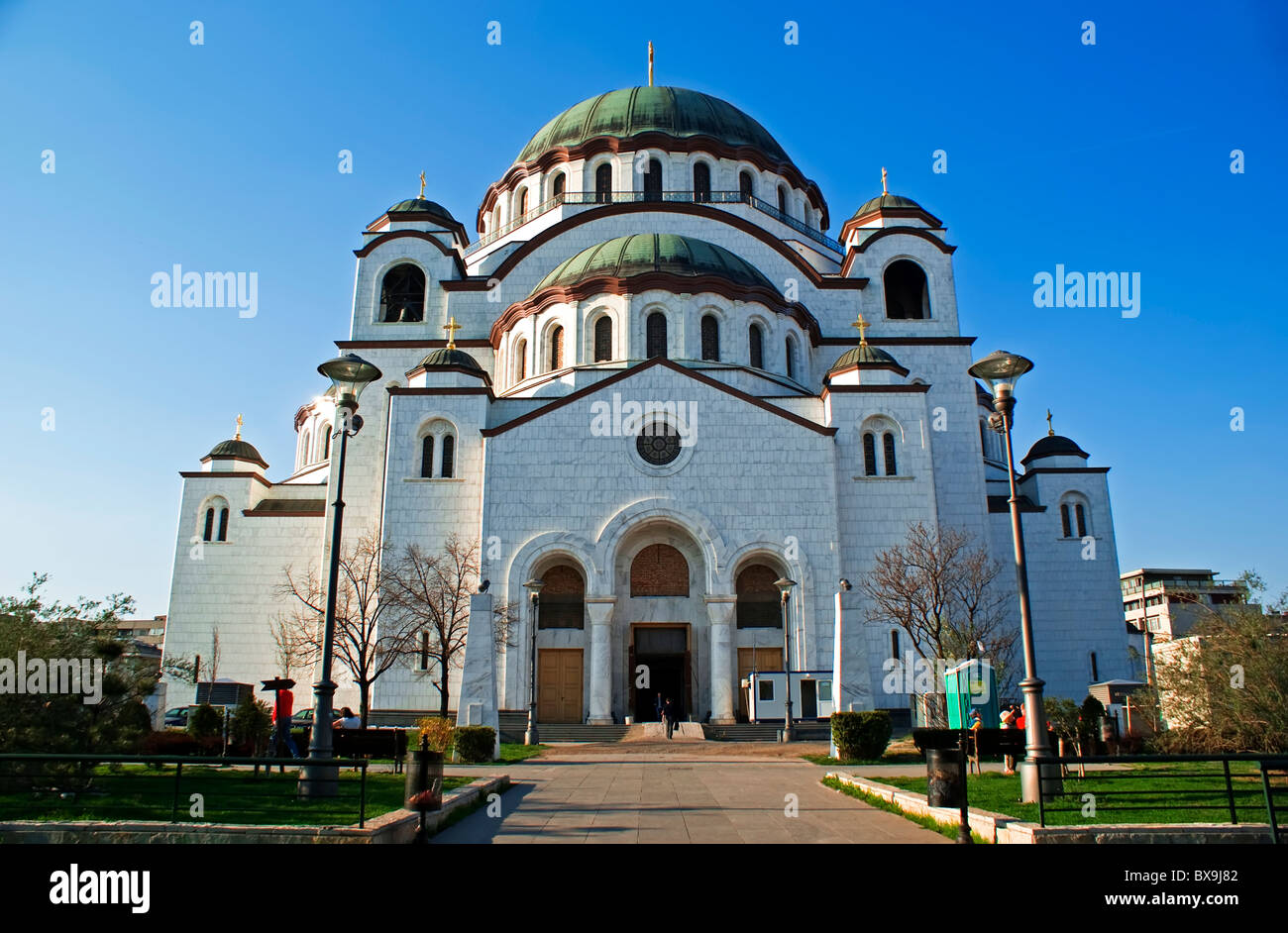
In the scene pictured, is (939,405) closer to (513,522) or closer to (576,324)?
(576,324)

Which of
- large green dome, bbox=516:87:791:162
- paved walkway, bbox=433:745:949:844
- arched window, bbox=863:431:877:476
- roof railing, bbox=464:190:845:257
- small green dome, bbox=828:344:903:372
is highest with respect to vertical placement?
large green dome, bbox=516:87:791:162

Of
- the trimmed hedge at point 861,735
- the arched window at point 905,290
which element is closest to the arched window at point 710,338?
the arched window at point 905,290

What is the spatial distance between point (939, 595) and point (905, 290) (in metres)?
18.5

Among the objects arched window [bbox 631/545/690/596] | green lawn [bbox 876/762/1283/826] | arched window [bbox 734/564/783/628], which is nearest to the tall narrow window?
arched window [bbox 631/545/690/596]

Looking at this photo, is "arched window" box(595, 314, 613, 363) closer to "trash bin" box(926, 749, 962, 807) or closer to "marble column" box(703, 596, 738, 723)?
"marble column" box(703, 596, 738, 723)

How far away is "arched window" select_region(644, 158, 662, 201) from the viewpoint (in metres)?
39.7

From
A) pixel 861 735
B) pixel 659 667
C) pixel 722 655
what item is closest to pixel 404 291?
pixel 659 667

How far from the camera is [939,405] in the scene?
35.2 m

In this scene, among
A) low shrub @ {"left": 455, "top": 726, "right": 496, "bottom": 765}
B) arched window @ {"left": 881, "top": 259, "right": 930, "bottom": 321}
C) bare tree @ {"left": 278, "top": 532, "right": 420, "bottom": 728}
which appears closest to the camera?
low shrub @ {"left": 455, "top": 726, "right": 496, "bottom": 765}

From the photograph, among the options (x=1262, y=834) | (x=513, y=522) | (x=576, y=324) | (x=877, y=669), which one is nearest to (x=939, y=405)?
(x=877, y=669)

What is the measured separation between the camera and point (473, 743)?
63.6ft

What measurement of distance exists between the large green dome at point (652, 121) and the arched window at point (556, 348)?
1188 centimetres

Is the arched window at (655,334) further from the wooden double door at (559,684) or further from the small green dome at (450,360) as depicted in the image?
the wooden double door at (559,684)

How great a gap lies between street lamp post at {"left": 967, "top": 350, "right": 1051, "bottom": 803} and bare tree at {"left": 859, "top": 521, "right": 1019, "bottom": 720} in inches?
480
